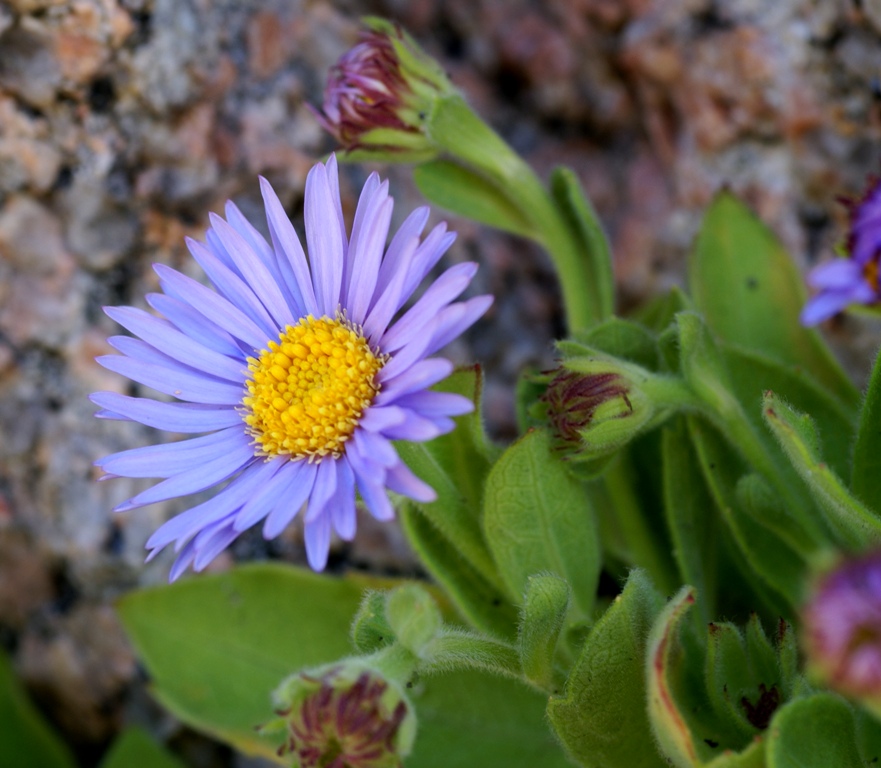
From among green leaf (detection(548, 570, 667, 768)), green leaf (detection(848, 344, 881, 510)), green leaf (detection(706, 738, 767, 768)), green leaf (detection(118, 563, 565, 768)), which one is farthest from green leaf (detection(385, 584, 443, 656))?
green leaf (detection(848, 344, 881, 510))

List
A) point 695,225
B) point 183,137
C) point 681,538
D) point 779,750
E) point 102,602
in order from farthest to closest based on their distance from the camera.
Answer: point 695,225 < point 102,602 < point 183,137 < point 681,538 < point 779,750

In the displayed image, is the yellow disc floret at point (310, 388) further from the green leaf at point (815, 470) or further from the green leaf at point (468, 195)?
the green leaf at point (815, 470)

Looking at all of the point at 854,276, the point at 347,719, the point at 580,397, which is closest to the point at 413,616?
the point at 347,719

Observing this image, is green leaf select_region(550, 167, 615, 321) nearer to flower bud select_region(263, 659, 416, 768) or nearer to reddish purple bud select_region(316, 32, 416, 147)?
reddish purple bud select_region(316, 32, 416, 147)

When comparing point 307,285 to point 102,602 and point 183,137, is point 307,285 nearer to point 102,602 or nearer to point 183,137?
point 183,137

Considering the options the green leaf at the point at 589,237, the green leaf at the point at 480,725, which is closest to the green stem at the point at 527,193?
the green leaf at the point at 589,237

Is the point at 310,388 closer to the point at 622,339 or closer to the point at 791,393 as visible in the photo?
the point at 622,339

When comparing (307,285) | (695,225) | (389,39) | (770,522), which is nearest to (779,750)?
(770,522)
